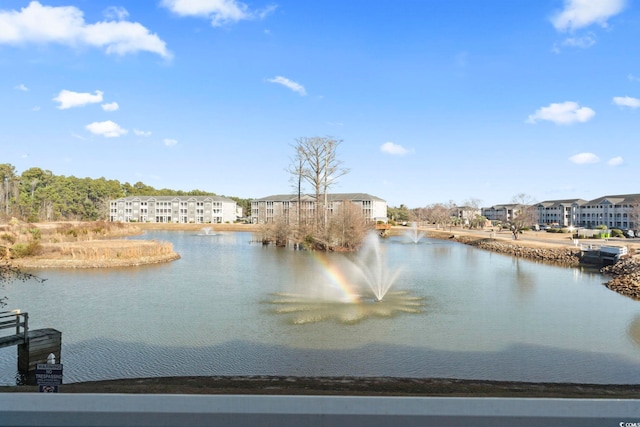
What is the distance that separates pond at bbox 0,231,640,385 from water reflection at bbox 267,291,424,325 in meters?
0.08

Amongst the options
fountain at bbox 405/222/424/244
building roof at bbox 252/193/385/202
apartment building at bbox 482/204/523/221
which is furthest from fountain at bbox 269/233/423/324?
apartment building at bbox 482/204/523/221

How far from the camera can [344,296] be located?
61.6 ft

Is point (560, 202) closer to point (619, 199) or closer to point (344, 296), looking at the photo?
point (619, 199)

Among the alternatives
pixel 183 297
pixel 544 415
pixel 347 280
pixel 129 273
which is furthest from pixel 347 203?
pixel 544 415

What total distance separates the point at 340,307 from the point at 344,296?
2268mm

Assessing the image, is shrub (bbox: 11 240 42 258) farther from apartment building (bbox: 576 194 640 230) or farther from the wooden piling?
apartment building (bbox: 576 194 640 230)

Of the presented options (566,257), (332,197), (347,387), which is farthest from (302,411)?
(332,197)

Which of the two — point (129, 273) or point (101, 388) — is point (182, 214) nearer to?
point (129, 273)

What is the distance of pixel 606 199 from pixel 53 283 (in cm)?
9564

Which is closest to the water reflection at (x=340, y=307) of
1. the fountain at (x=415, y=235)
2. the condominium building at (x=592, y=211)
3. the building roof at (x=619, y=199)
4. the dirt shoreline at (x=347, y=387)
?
the dirt shoreline at (x=347, y=387)

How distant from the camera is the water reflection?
14914 mm

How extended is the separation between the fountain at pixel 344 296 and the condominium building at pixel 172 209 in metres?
76.0

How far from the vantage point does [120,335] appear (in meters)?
12.8

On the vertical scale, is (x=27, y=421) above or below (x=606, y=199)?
below
